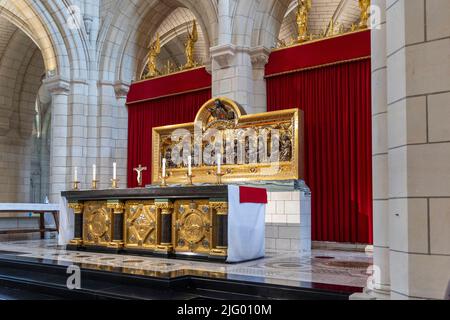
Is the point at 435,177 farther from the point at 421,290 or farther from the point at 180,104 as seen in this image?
the point at 180,104

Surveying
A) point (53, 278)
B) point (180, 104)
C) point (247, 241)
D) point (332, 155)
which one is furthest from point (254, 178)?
point (53, 278)

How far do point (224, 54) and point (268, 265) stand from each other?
4245mm

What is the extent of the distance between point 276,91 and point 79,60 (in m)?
4.66

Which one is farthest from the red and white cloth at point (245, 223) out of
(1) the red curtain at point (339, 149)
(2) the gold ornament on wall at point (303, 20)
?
(2) the gold ornament on wall at point (303, 20)

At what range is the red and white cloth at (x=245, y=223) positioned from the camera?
544cm

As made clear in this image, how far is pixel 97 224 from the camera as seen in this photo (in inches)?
261

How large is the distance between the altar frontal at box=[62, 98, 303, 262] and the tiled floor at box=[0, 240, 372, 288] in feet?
0.91

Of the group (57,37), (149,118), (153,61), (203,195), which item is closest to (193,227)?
(203,195)

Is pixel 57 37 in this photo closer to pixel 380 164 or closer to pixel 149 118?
pixel 149 118

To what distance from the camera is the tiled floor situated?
4324 mm

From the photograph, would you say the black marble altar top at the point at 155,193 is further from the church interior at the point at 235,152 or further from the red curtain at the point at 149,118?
the red curtain at the point at 149,118

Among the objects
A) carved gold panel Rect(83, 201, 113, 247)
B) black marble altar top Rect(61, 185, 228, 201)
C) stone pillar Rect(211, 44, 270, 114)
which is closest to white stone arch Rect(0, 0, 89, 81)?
stone pillar Rect(211, 44, 270, 114)

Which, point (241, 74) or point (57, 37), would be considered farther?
point (57, 37)

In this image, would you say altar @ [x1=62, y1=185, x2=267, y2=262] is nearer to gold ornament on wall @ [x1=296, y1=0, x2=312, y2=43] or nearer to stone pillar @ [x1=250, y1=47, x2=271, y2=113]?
stone pillar @ [x1=250, y1=47, x2=271, y2=113]
